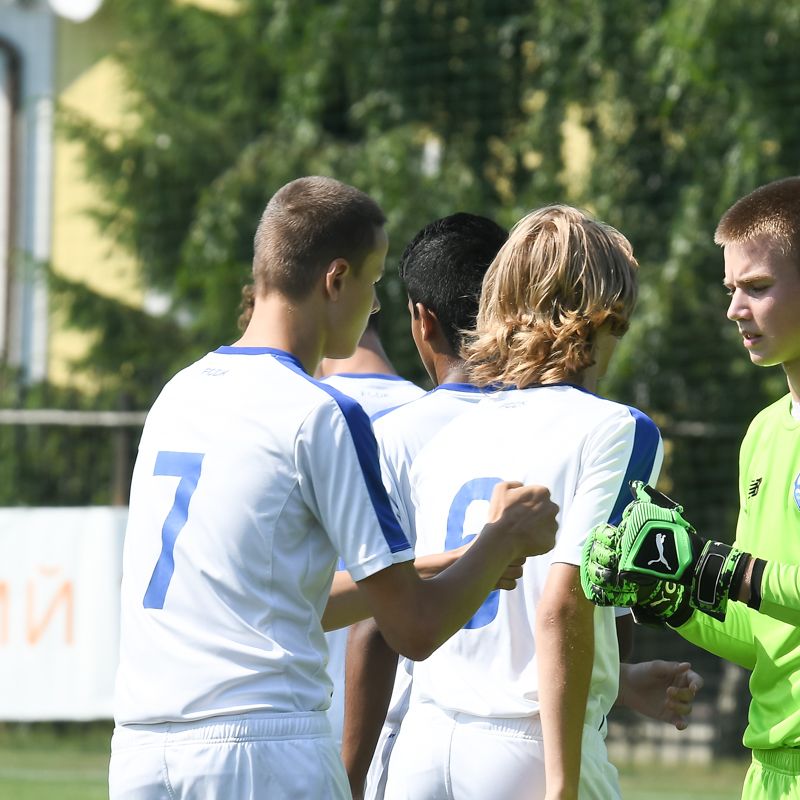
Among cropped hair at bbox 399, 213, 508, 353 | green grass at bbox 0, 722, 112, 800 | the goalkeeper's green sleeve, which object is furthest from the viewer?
green grass at bbox 0, 722, 112, 800

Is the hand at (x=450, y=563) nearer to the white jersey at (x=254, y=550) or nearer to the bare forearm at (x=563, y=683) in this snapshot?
the bare forearm at (x=563, y=683)

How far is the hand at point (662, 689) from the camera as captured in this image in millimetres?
3131

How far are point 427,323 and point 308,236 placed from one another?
26.9 inches

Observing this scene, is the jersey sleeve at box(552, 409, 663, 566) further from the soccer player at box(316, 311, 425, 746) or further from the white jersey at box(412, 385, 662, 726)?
the soccer player at box(316, 311, 425, 746)

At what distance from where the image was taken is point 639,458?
2.85 meters

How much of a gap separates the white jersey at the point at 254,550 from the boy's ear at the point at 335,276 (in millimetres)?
222

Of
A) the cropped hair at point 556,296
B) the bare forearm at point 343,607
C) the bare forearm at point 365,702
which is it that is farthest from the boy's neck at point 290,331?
the bare forearm at point 365,702

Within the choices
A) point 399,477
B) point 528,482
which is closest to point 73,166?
point 399,477

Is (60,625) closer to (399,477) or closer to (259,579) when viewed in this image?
(399,477)

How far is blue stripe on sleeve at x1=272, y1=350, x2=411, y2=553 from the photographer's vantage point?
2688 mm

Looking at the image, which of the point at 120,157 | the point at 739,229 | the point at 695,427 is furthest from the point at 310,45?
the point at 739,229

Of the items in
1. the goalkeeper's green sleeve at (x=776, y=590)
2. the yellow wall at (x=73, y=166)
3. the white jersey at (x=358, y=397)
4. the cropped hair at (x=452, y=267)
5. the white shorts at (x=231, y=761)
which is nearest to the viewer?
the white shorts at (x=231, y=761)

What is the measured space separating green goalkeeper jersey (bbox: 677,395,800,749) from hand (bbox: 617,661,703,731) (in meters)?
0.09

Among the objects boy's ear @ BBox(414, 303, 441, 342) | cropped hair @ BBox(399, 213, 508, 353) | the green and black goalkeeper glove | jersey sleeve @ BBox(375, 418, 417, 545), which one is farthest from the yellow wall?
the green and black goalkeeper glove
